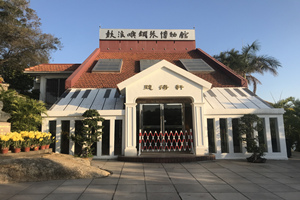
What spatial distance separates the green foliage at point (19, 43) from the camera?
64.9 feet

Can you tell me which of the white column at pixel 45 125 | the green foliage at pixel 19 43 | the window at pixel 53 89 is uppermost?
the green foliage at pixel 19 43

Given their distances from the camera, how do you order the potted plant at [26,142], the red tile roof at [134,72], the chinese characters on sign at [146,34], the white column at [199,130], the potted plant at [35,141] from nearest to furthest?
the potted plant at [26,142] → the potted plant at [35,141] → the white column at [199,130] → the red tile roof at [134,72] → the chinese characters on sign at [146,34]

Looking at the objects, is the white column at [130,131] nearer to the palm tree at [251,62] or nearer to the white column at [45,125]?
the white column at [45,125]

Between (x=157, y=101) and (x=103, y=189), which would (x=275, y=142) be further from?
(x=103, y=189)

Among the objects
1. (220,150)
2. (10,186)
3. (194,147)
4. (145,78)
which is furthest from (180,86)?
(10,186)

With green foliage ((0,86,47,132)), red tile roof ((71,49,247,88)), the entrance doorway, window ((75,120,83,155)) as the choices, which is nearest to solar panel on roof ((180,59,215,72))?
red tile roof ((71,49,247,88))

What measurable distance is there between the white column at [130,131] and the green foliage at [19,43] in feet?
45.0

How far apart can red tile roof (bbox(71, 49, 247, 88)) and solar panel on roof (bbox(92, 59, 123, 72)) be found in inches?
13.7

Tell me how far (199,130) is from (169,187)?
5.33m

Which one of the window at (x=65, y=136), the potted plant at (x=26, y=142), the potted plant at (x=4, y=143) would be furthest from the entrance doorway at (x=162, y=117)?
the potted plant at (x=4, y=143)

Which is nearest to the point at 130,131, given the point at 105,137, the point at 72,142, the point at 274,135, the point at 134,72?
the point at 105,137

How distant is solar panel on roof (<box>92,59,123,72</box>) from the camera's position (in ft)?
53.0

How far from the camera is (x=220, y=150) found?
10461mm

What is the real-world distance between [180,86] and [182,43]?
12567mm
